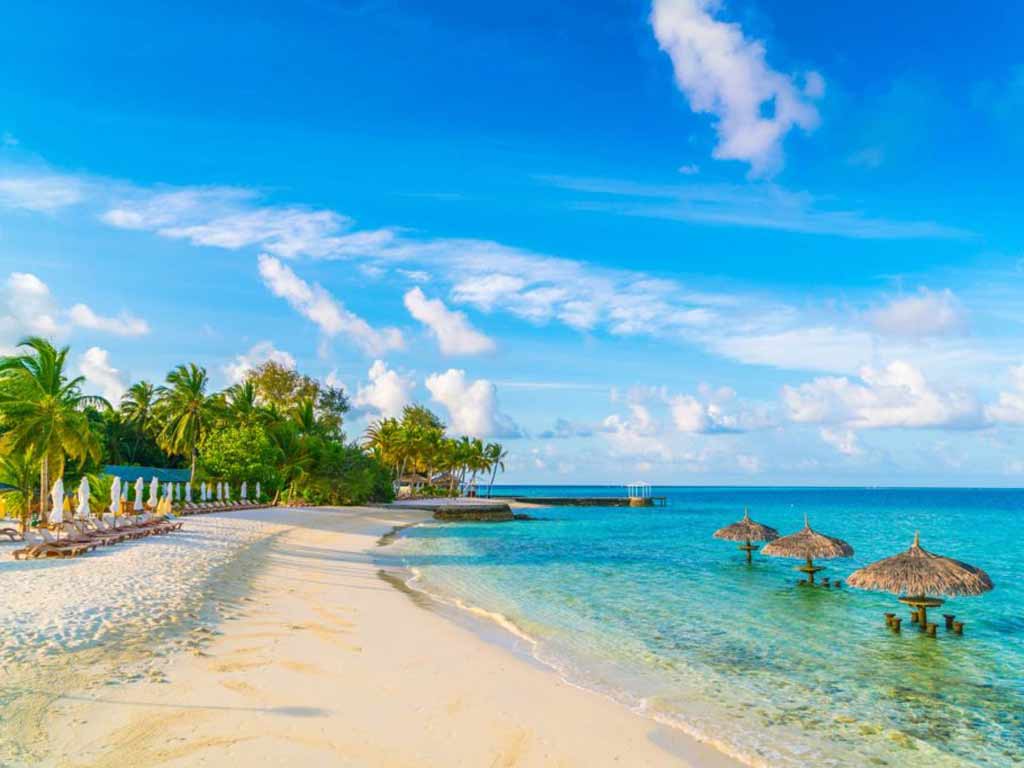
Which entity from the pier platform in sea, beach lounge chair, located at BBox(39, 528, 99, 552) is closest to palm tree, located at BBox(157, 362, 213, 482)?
beach lounge chair, located at BBox(39, 528, 99, 552)

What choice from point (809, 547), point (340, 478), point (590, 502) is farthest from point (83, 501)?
point (590, 502)

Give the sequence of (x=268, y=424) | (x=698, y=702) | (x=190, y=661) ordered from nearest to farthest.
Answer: (x=190, y=661)
(x=698, y=702)
(x=268, y=424)

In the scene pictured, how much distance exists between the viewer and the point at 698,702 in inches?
348

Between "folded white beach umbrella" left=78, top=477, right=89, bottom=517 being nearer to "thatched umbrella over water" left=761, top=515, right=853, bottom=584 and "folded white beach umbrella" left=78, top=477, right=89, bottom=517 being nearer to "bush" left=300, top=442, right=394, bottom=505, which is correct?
"thatched umbrella over water" left=761, top=515, right=853, bottom=584

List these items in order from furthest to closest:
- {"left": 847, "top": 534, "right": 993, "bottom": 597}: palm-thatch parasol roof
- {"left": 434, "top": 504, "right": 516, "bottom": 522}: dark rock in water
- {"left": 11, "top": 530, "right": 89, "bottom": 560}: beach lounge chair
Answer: {"left": 434, "top": 504, "right": 516, "bottom": 522}: dark rock in water
{"left": 11, "top": 530, "right": 89, "bottom": 560}: beach lounge chair
{"left": 847, "top": 534, "right": 993, "bottom": 597}: palm-thatch parasol roof

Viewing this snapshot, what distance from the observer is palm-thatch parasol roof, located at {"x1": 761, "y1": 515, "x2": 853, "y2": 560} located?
20.4 meters

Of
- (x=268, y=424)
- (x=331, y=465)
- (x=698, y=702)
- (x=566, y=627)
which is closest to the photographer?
(x=698, y=702)

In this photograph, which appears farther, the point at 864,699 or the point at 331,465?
the point at 331,465

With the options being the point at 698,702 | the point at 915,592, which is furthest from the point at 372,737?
the point at 915,592

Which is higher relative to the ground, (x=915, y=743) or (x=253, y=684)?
(x=253, y=684)

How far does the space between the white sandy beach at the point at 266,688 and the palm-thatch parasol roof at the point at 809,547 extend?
12382 mm

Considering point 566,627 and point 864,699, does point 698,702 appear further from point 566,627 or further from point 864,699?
point 566,627

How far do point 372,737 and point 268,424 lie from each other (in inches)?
1805

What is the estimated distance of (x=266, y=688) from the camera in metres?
7.50
